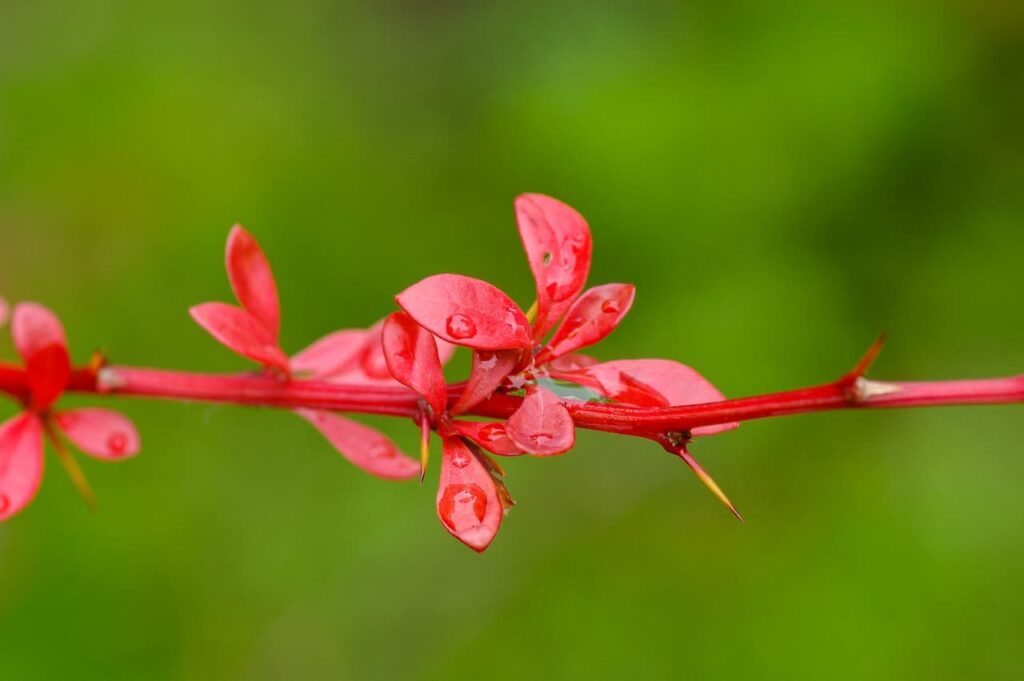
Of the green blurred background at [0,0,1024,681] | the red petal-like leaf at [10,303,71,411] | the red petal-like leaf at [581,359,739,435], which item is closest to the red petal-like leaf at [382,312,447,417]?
the red petal-like leaf at [581,359,739,435]

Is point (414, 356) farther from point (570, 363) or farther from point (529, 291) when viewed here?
point (529, 291)

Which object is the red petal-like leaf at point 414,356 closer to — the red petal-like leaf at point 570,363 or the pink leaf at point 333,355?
the red petal-like leaf at point 570,363

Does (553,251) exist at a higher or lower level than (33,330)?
higher

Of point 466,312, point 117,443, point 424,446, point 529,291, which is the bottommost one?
point 529,291

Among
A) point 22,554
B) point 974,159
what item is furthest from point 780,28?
point 22,554

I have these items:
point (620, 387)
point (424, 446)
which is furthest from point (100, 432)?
point (620, 387)
